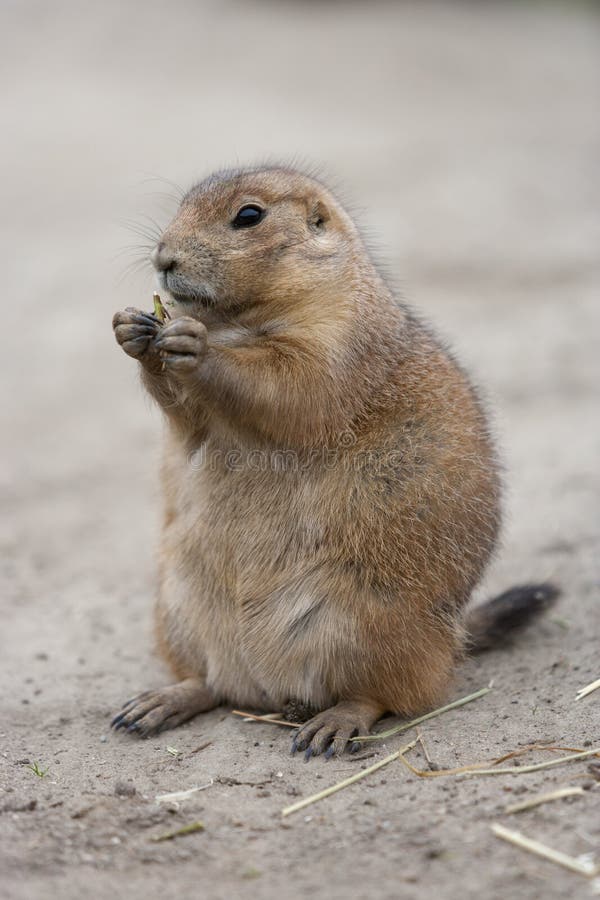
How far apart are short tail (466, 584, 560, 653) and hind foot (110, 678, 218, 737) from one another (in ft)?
4.98

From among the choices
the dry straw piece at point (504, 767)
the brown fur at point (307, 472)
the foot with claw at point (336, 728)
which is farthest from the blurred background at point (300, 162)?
the dry straw piece at point (504, 767)

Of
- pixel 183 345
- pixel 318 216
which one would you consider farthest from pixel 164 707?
pixel 318 216

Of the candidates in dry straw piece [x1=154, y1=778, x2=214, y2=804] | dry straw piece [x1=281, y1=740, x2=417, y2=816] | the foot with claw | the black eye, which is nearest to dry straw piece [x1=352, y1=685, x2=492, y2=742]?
the foot with claw

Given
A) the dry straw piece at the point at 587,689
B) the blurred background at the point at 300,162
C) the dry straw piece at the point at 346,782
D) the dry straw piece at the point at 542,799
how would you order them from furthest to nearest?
the blurred background at the point at 300,162, the dry straw piece at the point at 587,689, the dry straw piece at the point at 346,782, the dry straw piece at the point at 542,799

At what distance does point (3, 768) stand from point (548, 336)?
27.5ft

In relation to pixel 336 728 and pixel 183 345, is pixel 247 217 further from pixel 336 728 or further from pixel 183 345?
pixel 336 728

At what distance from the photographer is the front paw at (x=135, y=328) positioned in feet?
16.1

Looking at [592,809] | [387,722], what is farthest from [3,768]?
[592,809]

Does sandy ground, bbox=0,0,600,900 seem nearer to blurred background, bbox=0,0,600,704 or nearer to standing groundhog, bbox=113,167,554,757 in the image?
blurred background, bbox=0,0,600,704

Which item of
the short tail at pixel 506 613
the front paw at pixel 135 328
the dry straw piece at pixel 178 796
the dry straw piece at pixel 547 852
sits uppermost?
the front paw at pixel 135 328

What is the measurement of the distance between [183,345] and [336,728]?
1.89 meters

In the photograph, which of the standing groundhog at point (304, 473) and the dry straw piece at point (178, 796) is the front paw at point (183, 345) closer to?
the standing groundhog at point (304, 473)

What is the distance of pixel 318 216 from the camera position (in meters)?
5.50

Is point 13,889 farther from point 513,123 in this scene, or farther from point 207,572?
point 513,123
